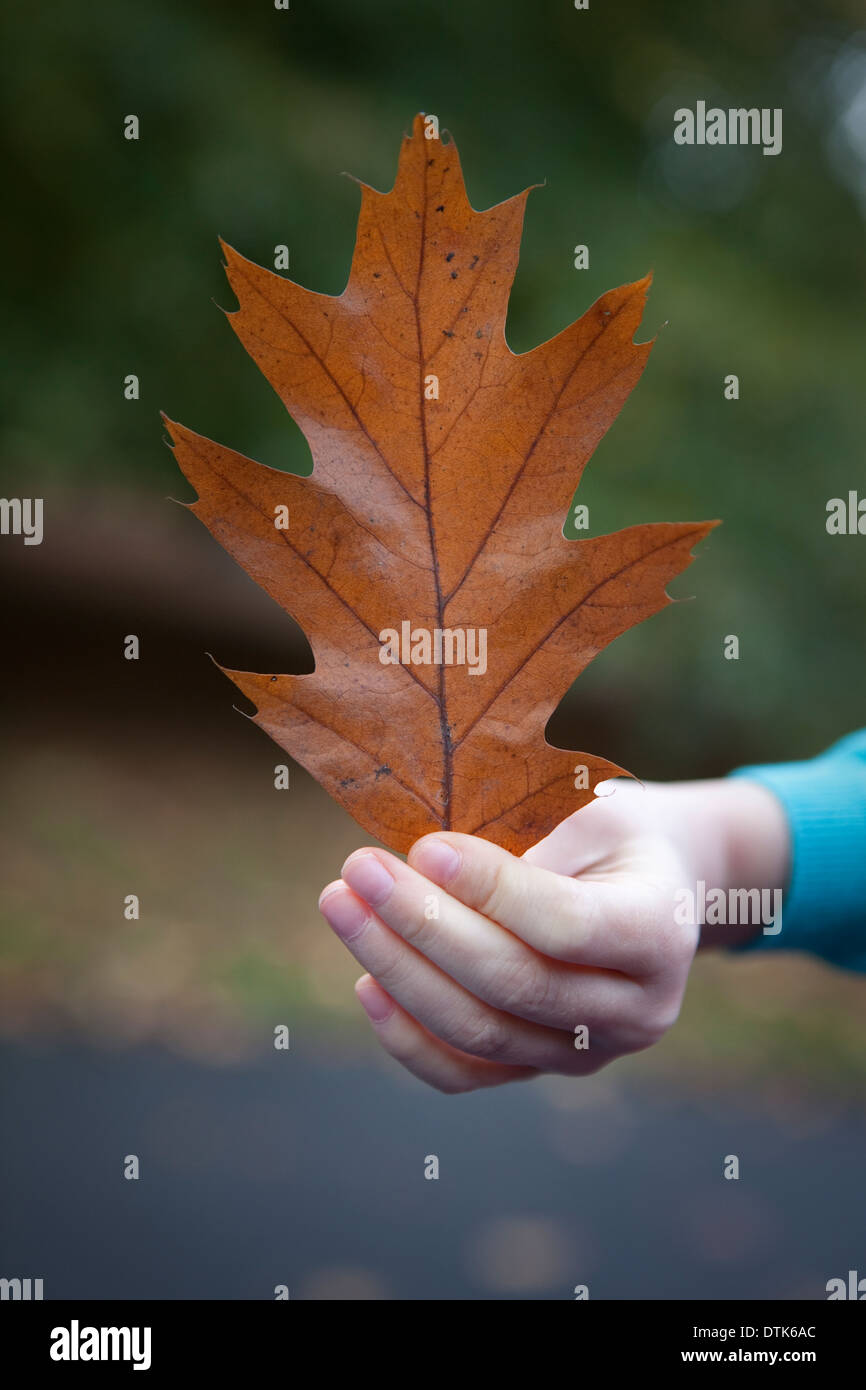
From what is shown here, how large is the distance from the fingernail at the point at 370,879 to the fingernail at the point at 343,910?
48 mm

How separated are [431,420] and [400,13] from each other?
4.37 metres

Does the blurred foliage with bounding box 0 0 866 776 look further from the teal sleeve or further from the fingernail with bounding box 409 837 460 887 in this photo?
the fingernail with bounding box 409 837 460 887

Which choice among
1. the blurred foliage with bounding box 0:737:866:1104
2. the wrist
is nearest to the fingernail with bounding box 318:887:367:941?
the wrist

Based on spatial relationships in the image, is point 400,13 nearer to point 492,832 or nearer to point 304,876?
point 304,876

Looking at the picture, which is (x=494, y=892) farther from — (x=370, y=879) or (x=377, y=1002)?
(x=377, y=1002)

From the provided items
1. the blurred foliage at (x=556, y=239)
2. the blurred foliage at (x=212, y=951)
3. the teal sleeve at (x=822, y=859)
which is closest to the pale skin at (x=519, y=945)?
the teal sleeve at (x=822, y=859)

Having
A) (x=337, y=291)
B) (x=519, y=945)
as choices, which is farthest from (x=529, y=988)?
(x=337, y=291)

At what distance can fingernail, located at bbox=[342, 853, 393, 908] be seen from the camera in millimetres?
910

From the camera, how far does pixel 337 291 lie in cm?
375

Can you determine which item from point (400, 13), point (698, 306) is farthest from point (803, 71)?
point (400, 13)

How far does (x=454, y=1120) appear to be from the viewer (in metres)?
3.89

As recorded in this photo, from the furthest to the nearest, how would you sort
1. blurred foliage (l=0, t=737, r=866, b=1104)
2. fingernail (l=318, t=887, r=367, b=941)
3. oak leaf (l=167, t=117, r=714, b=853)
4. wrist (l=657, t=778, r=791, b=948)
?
blurred foliage (l=0, t=737, r=866, b=1104) → wrist (l=657, t=778, r=791, b=948) → fingernail (l=318, t=887, r=367, b=941) → oak leaf (l=167, t=117, r=714, b=853)

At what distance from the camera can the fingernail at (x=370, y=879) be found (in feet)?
2.99

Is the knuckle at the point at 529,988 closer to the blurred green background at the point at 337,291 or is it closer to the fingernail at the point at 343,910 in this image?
the fingernail at the point at 343,910
